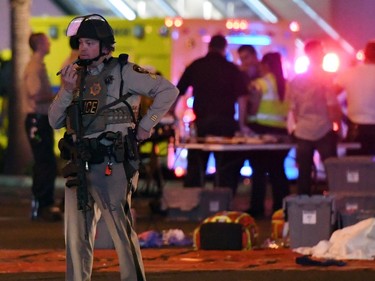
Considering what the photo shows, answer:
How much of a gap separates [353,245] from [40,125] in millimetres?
4086

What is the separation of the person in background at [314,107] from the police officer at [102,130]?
5.68 metres

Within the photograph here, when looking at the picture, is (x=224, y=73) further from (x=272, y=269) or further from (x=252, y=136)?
(x=272, y=269)

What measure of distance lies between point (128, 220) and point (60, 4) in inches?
641

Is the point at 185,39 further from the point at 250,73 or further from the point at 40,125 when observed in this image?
the point at 40,125

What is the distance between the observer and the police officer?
894cm

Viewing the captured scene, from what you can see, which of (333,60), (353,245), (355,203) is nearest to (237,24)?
(333,60)

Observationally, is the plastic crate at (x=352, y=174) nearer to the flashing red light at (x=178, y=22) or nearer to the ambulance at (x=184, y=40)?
the ambulance at (x=184, y=40)

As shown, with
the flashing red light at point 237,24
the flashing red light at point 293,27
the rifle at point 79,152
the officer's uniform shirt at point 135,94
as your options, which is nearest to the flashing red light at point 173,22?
the flashing red light at point 237,24

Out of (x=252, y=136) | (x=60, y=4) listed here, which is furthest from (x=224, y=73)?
(x=60, y=4)

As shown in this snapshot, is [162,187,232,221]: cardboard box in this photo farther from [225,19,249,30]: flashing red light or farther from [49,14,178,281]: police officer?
[49,14,178,281]: police officer

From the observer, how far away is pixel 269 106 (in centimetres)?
1700

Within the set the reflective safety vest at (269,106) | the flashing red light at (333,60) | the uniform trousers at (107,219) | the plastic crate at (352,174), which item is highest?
the flashing red light at (333,60)

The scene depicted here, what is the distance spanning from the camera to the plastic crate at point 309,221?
12.4 metres

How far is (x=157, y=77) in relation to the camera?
9148mm
